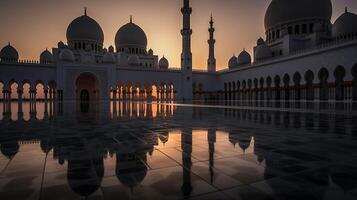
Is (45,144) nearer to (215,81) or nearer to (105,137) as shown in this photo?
(105,137)

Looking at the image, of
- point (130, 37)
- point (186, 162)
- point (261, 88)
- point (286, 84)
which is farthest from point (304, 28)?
point (186, 162)

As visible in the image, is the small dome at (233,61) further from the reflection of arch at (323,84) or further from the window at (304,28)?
the reflection of arch at (323,84)

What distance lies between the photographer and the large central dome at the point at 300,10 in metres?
28.0

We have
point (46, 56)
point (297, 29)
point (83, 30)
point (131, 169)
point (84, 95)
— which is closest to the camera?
point (131, 169)

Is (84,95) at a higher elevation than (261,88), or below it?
below

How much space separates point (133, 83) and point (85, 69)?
6.34 m

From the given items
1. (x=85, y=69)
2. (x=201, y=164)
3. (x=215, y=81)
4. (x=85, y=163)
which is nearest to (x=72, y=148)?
(x=85, y=163)

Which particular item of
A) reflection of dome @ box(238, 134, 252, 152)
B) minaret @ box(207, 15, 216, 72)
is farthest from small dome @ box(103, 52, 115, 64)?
reflection of dome @ box(238, 134, 252, 152)

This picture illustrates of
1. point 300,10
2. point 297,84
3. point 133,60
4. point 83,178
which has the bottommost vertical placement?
point 83,178

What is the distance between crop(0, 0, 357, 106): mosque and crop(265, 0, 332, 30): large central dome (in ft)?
0.35

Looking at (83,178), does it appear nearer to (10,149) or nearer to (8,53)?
(10,149)

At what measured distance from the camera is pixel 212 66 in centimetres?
3906

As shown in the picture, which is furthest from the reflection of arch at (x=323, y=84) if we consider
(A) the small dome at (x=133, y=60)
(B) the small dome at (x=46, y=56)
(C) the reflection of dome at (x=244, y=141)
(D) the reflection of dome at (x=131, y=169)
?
(B) the small dome at (x=46, y=56)

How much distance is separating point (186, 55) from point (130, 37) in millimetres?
10276
